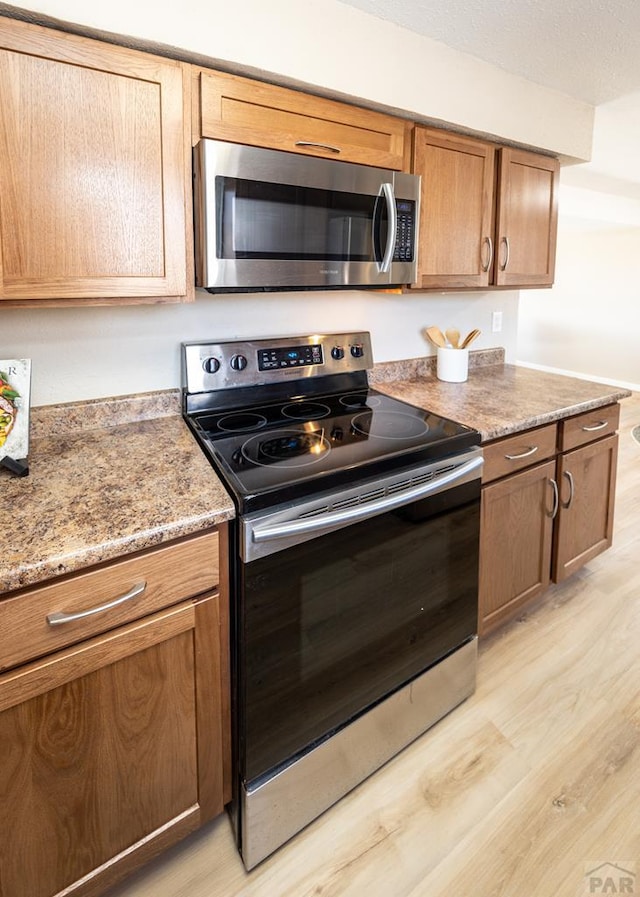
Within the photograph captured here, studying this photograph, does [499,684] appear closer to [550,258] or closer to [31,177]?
[550,258]

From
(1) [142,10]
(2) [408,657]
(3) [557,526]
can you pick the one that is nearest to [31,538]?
(2) [408,657]

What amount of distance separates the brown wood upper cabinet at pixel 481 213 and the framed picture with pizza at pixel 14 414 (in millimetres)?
1307

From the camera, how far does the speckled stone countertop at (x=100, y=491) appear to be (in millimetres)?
950

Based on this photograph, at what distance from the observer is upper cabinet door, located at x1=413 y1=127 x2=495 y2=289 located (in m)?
1.82

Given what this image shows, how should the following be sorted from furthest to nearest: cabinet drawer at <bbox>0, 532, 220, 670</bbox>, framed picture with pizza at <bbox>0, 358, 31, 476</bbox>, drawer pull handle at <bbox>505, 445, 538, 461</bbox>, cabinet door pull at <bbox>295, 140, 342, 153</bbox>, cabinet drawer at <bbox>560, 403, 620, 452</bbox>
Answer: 1. cabinet drawer at <bbox>560, 403, 620, 452</bbox>
2. drawer pull handle at <bbox>505, 445, 538, 461</bbox>
3. cabinet door pull at <bbox>295, 140, 342, 153</bbox>
4. framed picture with pizza at <bbox>0, 358, 31, 476</bbox>
5. cabinet drawer at <bbox>0, 532, 220, 670</bbox>

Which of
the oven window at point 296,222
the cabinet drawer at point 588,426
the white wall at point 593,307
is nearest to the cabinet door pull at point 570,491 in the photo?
the cabinet drawer at point 588,426

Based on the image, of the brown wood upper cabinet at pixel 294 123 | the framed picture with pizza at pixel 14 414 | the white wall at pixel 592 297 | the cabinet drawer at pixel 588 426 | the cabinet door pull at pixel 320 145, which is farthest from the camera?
the white wall at pixel 592 297

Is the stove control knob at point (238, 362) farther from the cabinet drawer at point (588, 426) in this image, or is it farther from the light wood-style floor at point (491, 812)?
the light wood-style floor at point (491, 812)

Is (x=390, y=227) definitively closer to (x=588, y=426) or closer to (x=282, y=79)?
(x=282, y=79)

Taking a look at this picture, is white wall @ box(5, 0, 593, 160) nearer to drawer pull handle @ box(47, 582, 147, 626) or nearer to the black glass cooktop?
the black glass cooktop

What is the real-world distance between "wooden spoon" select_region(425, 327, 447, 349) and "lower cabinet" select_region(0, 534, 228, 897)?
1.57 m

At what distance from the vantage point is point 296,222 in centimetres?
153

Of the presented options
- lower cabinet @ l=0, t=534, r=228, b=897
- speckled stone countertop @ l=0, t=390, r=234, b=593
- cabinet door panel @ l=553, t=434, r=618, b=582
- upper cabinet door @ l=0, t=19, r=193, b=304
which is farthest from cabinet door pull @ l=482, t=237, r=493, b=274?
lower cabinet @ l=0, t=534, r=228, b=897

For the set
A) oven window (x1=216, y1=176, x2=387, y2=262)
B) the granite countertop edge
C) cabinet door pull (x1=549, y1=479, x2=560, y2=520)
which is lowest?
cabinet door pull (x1=549, y1=479, x2=560, y2=520)
